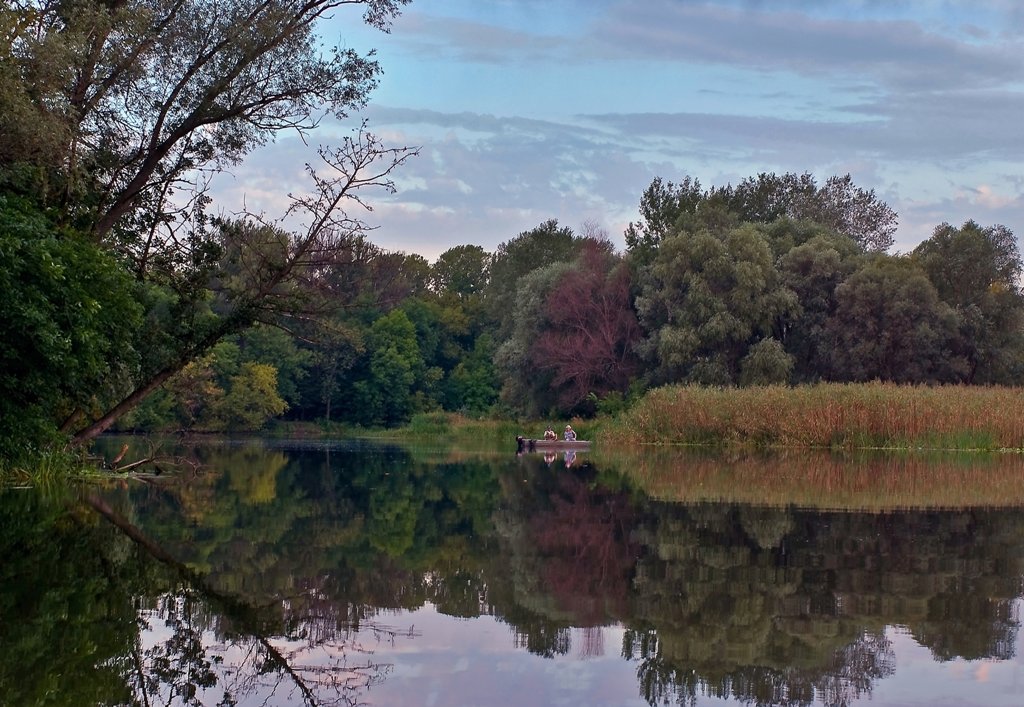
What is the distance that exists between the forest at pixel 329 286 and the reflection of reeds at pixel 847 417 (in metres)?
11.8

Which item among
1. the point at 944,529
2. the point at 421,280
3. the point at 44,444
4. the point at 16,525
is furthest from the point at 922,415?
the point at 421,280

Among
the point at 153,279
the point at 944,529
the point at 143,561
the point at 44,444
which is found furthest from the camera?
the point at 153,279

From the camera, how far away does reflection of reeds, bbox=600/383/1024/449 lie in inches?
1379

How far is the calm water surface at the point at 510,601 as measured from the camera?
6.40m

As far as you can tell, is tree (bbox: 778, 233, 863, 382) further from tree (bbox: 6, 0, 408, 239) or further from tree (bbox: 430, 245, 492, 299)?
tree (bbox: 430, 245, 492, 299)

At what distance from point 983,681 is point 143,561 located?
7.29 metres

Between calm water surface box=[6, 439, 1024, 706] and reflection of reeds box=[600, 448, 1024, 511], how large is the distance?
378 mm

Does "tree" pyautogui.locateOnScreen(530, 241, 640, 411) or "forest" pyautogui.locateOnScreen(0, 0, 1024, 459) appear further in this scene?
"tree" pyautogui.locateOnScreen(530, 241, 640, 411)

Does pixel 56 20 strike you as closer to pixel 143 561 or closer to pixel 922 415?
pixel 143 561

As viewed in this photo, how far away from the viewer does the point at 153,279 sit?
68.2 ft

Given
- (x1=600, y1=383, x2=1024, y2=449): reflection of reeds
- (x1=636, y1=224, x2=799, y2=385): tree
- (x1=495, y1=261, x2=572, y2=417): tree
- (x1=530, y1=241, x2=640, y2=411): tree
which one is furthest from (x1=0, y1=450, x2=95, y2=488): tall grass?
(x1=495, y1=261, x2=572, y2=417): tree

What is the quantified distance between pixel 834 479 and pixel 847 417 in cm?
1424

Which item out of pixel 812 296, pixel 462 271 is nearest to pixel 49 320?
pixel 812 296

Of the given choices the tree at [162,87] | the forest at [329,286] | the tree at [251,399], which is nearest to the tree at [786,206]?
the forest at [329,286]
